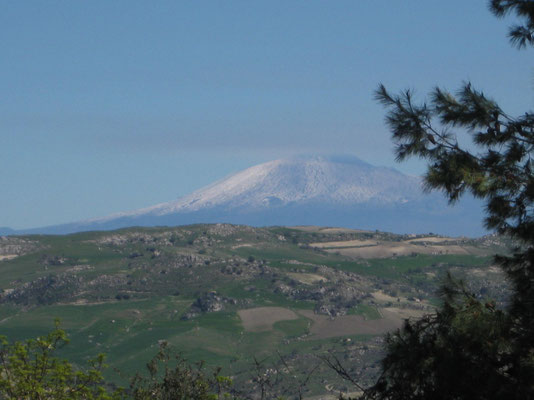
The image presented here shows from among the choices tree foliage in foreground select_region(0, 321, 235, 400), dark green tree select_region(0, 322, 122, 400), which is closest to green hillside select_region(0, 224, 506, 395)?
tree foliage in foreground select_region(0, 321, 235, 400)

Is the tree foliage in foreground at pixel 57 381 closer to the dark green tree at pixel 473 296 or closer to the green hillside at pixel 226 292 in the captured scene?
the dark green tree at pixel 473 296

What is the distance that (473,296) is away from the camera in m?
12.0

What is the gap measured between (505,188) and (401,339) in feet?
10.2

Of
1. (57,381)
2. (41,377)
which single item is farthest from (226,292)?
(41,377)

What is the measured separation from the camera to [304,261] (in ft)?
398

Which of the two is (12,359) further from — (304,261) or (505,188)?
(304,261)

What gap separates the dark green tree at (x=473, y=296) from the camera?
1080cm

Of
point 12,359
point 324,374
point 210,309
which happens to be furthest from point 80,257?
point 12,359

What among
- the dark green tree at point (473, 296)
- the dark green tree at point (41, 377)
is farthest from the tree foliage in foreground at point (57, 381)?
the dark green tree at point (473, 296)

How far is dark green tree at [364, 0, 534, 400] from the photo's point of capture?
10805mm

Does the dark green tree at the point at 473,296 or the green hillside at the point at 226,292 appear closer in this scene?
the dark green tree at the point at 473,296

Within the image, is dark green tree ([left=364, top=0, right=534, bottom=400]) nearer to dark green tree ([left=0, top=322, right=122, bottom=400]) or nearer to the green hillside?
dark green tree ([left=0, top=322, right=122, bottom=400])

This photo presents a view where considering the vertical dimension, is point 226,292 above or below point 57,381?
below

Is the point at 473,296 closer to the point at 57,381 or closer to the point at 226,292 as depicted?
the point at 57,381
